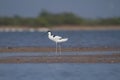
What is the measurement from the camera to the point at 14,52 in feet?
120

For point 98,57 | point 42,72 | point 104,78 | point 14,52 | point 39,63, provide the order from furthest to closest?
1. point 14,52
2. point 98,57
3. point 39,63
4. point 42,72
5. point 104,78

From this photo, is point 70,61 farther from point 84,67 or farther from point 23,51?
point 23,51

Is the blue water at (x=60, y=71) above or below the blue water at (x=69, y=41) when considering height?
above

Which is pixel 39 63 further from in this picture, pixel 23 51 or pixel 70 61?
pixel 23 51

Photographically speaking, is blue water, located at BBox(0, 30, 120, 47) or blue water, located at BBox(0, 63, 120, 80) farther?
blue water, located at BBox(0, 30, 120, 47)

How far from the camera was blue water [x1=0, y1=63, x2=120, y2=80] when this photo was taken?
82.7ft

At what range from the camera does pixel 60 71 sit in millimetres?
27281

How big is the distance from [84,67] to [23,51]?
983 centimetres

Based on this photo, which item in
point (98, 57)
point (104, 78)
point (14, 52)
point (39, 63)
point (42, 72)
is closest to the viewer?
point (104, 78)

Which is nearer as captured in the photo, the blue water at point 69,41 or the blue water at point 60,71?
the blue water at point 60,71

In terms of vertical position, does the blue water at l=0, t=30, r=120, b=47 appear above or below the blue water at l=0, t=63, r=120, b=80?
below

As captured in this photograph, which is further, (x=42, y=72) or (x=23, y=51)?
(x=23, y=51)

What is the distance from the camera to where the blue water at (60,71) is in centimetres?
2522

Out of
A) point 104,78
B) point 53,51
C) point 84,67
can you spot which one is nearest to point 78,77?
point 104,78
